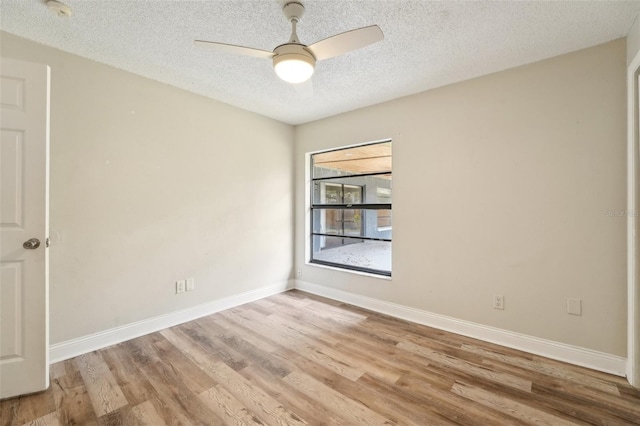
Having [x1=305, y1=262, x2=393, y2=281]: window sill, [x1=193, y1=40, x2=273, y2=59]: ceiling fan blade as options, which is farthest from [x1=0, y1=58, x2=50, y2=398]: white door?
[x1=305, y1=262, x2=393, y2=281]: window sill

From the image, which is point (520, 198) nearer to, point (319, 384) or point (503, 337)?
point (503, 337)

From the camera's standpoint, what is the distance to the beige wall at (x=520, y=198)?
2119 mm

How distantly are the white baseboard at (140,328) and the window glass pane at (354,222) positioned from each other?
1.29m

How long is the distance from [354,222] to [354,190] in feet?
1.47

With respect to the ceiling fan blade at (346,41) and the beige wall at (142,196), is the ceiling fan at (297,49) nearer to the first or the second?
the ceiling fan blade at (346,41)

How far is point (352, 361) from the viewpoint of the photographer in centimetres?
225

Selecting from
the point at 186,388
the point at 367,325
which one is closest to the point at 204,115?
the point at 186,388

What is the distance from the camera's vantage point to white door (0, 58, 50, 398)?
5.85ft

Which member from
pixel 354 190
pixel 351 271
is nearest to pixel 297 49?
pixel 354 190

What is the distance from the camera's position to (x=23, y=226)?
1.84 meters

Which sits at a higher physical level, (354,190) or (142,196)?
(354,190)

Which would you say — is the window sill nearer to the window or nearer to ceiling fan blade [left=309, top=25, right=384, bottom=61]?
the window

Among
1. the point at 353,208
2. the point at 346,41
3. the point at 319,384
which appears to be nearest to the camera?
the point at 346,41

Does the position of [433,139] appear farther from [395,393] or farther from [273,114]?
[395,393]
